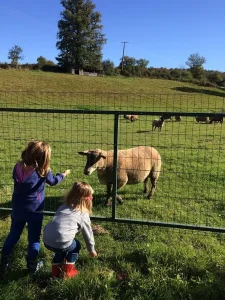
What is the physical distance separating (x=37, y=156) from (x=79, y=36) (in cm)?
7975

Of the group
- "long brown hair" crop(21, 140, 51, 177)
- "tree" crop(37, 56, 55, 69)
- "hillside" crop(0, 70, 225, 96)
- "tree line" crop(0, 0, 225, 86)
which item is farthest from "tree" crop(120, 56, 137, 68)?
"long brown hair" crop(21, 140, 51, 177)

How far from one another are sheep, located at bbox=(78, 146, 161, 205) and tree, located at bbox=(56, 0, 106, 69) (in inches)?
2791

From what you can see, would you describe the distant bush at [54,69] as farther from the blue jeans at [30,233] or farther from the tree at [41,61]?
the blue jeans at [30,233]

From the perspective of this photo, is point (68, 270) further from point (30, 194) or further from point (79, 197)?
point (30, 194)

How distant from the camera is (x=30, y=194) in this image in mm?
4258

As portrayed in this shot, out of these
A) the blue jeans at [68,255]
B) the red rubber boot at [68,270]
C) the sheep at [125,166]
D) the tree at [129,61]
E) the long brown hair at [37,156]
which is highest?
the tree at [129,61]

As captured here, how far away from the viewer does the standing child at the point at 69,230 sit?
12.8 ft

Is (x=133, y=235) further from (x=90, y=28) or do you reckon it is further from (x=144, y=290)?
(x=90, y=28)

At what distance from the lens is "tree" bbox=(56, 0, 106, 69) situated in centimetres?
7788

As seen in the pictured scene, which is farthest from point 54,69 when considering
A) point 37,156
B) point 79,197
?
point 79,197

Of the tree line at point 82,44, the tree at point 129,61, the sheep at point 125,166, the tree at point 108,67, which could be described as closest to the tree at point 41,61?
the tree line at point 82,44


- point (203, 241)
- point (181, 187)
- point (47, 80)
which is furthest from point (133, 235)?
point (47, 80)

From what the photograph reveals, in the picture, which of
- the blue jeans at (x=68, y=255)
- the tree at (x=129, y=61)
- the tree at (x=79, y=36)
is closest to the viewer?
the blue jeans at (x=68, y=255)

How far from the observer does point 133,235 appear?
5.56 m
